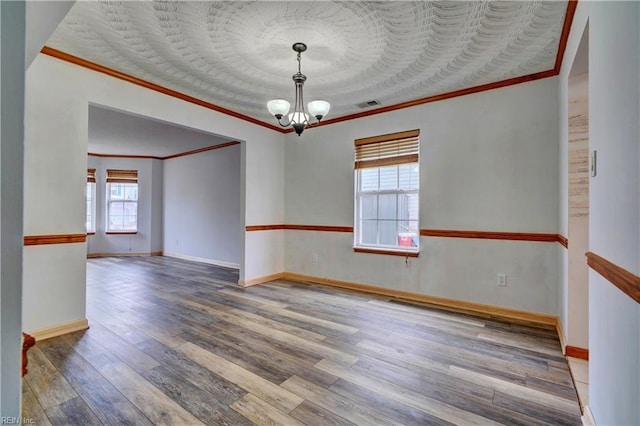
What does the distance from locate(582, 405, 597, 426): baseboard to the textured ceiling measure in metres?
2.48

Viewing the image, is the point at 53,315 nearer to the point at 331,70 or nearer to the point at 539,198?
the point at 331,70

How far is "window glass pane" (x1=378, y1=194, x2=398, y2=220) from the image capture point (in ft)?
13.4

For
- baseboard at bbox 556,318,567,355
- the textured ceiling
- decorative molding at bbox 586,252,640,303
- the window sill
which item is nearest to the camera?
decorative molding at bbox 586,252,640,303

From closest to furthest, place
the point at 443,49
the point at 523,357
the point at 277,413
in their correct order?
the point at 277,413 → the point at 523,357 → the point at 443,49

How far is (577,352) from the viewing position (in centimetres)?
226

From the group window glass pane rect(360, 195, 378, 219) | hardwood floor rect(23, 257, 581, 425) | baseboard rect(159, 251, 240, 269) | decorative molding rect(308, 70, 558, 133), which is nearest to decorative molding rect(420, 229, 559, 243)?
window glass pane rect(360, 195, 378, 219)

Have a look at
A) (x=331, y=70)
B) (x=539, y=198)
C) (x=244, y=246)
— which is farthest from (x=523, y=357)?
(x=244, y=246)

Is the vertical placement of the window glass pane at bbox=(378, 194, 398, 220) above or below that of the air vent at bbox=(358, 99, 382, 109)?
below

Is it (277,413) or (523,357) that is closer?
(277,413)

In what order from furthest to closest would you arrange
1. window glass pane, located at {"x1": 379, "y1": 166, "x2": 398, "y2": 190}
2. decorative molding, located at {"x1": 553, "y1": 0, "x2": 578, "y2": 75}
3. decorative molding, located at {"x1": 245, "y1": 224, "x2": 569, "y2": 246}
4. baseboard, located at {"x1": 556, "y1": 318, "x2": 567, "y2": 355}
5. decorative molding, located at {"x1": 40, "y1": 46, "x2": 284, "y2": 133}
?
window glass pane, located at {"x1": 379, "y1": 166, "x2": 398, "y2": 190} < decorative molding, located at {"x1": 245, "y1": 224, "x2": 569, "y2": 246} < decorative molding, located at {"x1": 40, "y1": 46, "x2": 284, "y2": 133} < baseboard, located at {"x1": 556, "y1": 318, "x2": 567, "y2": 355} < decorative molding, located at {"x1": 553, "y1": 0, "x2": 578, "y2": 75}

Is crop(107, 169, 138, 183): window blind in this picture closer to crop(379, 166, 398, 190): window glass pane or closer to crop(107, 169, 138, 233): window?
crop(107, 169, 138, 233): window

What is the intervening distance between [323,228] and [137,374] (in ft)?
9.91

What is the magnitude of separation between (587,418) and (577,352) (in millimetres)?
890

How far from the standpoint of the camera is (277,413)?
166cm
